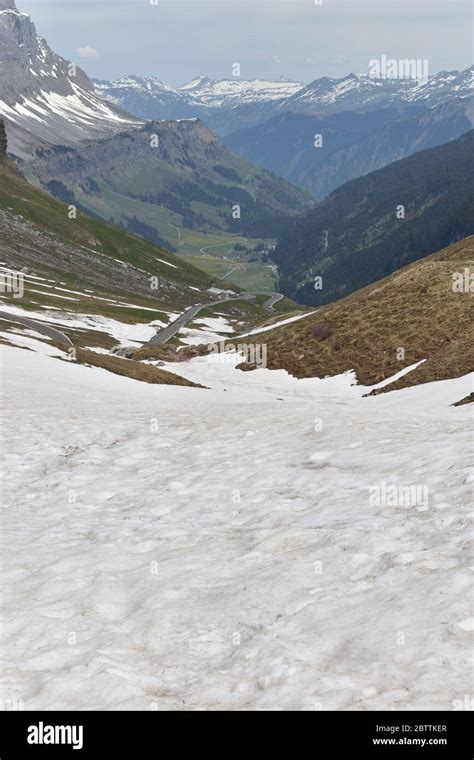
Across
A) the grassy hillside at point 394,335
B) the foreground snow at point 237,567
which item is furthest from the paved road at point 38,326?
the foreground snow at point 237,567

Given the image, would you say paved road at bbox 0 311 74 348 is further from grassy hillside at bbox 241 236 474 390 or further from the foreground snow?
the foreground snow

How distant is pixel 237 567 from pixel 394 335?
52877 millimetres

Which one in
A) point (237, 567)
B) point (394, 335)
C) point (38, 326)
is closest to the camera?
point (237, 567)

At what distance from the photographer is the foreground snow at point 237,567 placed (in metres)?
8.70

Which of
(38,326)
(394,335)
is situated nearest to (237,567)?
(394,335)

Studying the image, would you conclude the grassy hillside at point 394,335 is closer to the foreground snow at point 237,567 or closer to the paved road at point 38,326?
the foreground snow at point 237,567

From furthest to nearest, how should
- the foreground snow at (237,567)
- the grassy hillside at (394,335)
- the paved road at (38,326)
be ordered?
the paved road at (38,326) → the grassy hillside at (394,335) → the foreground snow at (237,567)

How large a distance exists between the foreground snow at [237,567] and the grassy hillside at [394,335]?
109 ft

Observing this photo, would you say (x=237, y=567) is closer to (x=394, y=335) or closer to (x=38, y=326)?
(x=394, y=335)

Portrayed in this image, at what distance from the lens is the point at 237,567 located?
40.8ft

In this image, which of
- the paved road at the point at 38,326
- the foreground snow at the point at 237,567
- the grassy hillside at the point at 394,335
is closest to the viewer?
the foreground snow at the point at 237,567

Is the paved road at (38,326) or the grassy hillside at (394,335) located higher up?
the paved road at (38,326)
